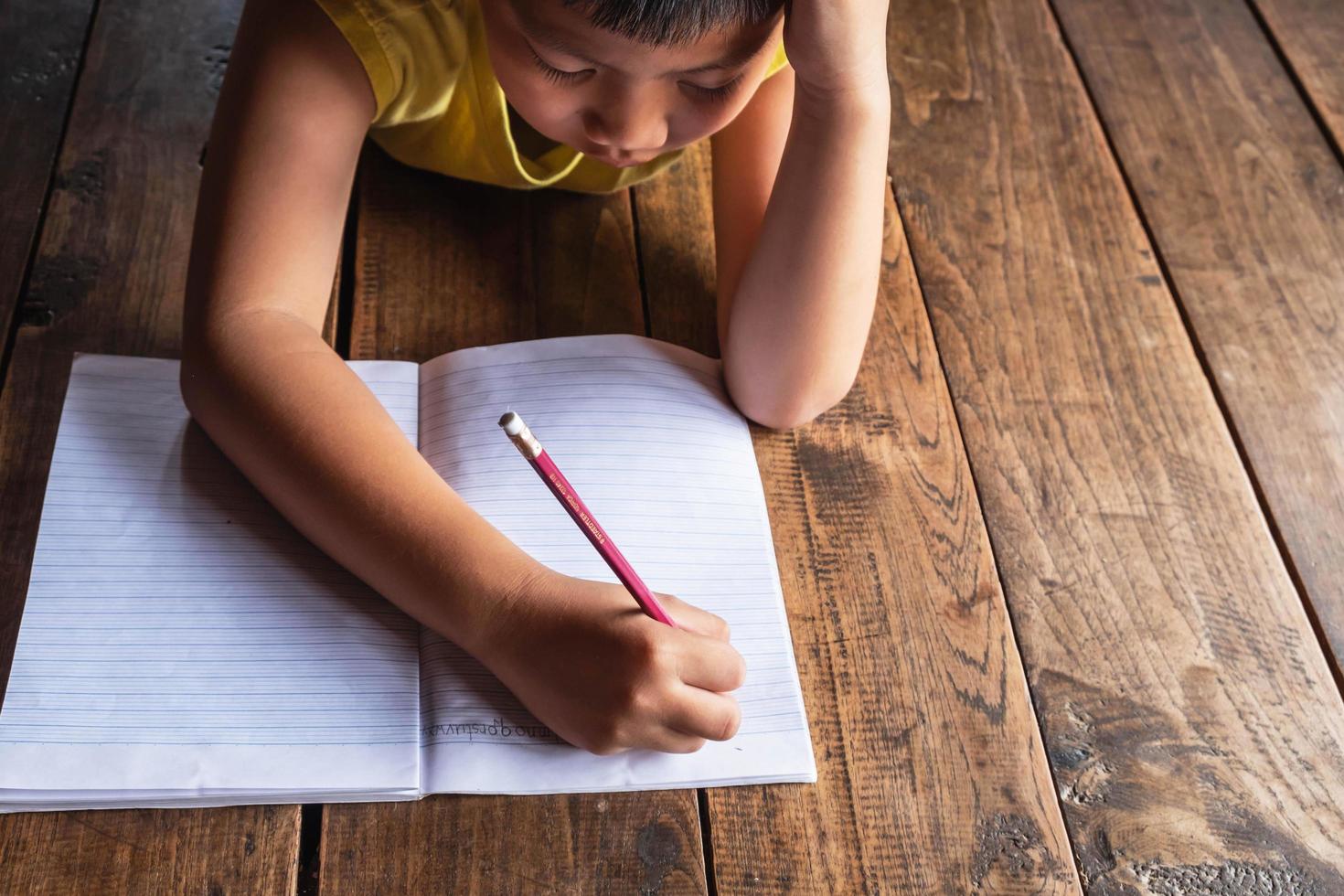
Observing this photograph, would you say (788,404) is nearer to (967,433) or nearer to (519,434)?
(967,433)

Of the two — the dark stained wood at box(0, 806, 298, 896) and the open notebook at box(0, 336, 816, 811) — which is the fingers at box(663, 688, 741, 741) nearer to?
the open notebook at box(0, 336, 816, 811)

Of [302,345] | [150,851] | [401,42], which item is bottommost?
[150,851]

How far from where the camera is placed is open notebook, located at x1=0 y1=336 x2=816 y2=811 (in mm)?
571

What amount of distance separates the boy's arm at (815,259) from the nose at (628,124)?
100 mm

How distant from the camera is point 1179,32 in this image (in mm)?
1106

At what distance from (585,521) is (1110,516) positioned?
1.22 ft

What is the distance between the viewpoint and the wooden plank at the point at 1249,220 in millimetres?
784

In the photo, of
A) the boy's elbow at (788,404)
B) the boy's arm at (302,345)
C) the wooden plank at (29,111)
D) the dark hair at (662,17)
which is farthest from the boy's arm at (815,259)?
the wooden plank at (29,111)

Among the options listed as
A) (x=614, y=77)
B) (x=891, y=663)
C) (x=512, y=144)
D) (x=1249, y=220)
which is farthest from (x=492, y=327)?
(x=1249, y=220)

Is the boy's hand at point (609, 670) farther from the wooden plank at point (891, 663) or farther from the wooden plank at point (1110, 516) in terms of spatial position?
the wooden plank at point (1110, 516)

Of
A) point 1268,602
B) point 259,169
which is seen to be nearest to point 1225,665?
point 1268,602

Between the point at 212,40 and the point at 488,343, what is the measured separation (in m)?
0.42

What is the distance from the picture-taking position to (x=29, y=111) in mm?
899

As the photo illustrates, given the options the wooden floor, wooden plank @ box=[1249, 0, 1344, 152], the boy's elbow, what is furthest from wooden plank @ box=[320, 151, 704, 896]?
wooden plank @ box=[1249, 0, 1344, 152]
